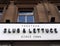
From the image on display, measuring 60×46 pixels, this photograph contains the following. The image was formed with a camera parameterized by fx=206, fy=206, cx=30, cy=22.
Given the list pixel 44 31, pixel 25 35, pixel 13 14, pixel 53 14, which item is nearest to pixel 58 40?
pixel 44 31

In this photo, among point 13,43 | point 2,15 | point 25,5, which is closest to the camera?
point 13,43

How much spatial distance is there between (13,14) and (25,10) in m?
1.30

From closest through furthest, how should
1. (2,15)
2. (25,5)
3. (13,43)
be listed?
(13,43) → (2,15) → (25,5)

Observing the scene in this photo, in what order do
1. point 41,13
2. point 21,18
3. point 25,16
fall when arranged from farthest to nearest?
point 25,16
point 21,18
point 41,13

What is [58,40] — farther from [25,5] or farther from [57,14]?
[25,5]

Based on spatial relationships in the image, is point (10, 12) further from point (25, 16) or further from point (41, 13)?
point (41, 13)

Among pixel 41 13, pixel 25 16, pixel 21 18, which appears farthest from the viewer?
pixel 25 16

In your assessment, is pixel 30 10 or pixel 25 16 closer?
pixel 25 16

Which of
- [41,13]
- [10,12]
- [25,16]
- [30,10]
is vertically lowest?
[25,16]

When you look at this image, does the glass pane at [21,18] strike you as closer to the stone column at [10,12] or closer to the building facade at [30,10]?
the building facade at [30,10]

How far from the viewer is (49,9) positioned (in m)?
16.3

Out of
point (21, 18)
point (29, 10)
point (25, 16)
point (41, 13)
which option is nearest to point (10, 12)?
point (21, 18)

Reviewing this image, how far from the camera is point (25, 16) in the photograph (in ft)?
53.3

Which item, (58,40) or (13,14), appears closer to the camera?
(58,40)
